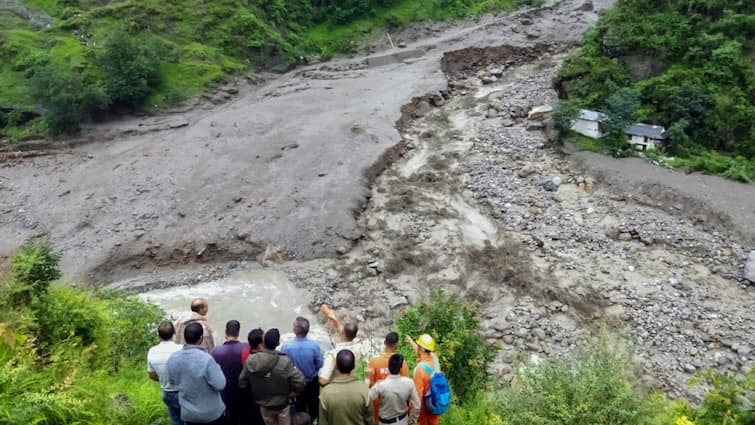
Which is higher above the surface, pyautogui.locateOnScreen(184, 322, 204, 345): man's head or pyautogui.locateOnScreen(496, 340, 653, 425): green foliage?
pyautogui.locateOnScreen(184, 322, 204, 345): man's head

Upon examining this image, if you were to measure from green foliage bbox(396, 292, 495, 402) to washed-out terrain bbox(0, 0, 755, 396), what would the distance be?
4538 mm

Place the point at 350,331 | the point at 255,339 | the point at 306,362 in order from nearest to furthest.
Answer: the point at 255,339 < the point at 350,331 < the point at 306,362

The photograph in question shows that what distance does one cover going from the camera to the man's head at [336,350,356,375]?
7.84 m

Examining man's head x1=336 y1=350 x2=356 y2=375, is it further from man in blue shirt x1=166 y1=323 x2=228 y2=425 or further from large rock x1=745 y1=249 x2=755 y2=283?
large rock x1=745 y1=249 x2=755 y2=283

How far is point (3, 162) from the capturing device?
1341 inches

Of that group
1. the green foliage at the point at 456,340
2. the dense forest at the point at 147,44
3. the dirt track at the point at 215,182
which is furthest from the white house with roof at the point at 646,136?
the dense forest at the point at 147,44

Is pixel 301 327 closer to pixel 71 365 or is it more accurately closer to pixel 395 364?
pixel 395 364

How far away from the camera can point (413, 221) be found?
82.4 ft

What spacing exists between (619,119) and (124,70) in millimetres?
30441

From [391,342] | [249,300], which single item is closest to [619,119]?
[249,300]

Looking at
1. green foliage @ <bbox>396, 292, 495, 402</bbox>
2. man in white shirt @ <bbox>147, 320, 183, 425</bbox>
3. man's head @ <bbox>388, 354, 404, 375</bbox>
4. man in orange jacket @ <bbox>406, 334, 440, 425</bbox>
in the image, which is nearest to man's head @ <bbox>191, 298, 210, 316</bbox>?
man in white shirt @ <bbox>147, 320, 183, 425</bbox>

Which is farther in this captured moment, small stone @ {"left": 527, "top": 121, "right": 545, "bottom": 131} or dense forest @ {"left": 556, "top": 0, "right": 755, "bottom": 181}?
small stone @ {"left": 527, "top": 121, "right": 545, "bottom": 131}

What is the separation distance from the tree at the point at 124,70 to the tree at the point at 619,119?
2904 centimetres

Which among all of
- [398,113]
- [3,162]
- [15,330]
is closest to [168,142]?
[3,162]
